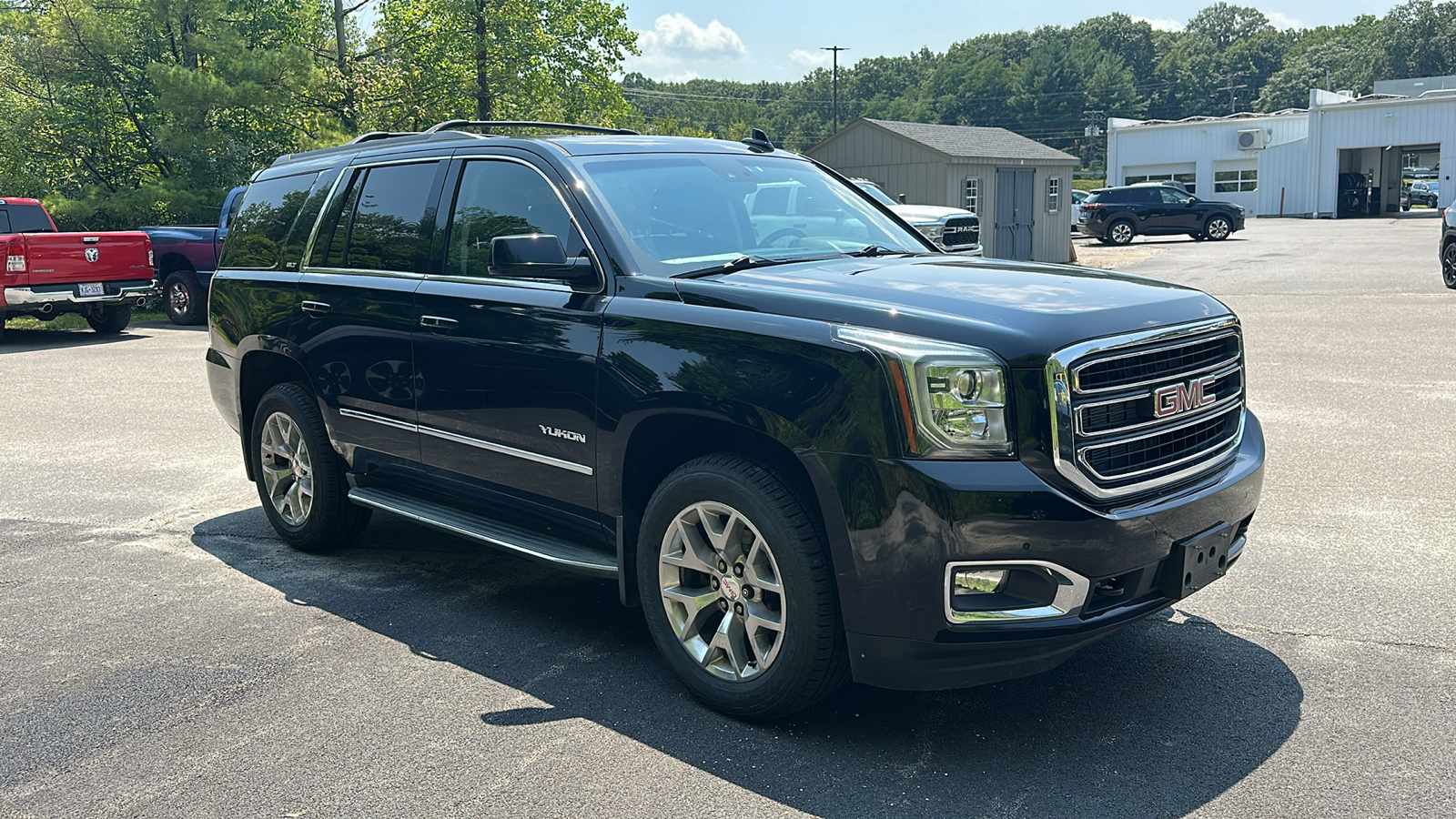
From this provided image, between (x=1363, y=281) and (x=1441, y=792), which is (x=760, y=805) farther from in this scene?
(x=1363, y=281)

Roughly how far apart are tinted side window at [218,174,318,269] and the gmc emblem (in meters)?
Answer: 4.23

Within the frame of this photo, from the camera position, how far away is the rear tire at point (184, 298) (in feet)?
64.2

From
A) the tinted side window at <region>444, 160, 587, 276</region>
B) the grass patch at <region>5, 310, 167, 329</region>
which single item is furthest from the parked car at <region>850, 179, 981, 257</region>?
the tinted side window at <region>444, 160, 587, 276</region>

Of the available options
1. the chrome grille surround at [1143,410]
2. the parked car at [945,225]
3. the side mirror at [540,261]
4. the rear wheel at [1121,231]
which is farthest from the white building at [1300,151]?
the side mirror at [540,261]

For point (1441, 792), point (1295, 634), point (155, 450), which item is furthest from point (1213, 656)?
point (155, 450)

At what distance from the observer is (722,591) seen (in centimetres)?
408

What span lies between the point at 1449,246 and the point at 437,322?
57.6 ft

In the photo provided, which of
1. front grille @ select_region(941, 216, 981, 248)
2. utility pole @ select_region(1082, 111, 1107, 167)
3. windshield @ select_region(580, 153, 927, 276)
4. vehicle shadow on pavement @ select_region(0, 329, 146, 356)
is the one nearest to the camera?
windshield @ select_region(580, 153, 927, 276)

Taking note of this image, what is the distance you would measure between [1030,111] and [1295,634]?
137m

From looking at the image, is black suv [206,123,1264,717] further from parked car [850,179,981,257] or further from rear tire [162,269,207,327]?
rear tire [162,269,207,327]

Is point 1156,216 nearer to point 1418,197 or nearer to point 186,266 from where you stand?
point 186,266

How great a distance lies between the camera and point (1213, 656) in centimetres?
455

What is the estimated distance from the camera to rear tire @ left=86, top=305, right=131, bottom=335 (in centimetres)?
1841

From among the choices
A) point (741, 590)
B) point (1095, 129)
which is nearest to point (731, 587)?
point (741, 590)
